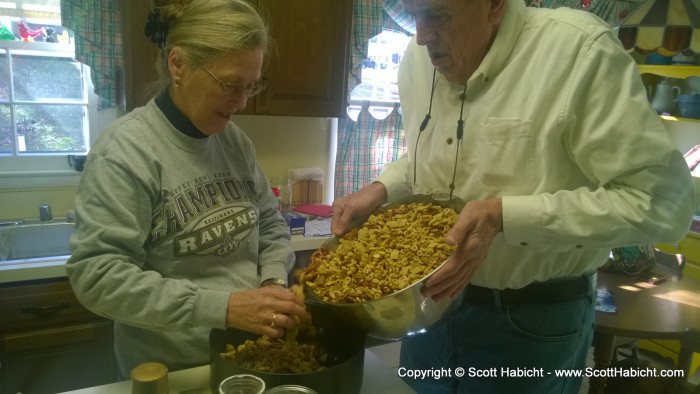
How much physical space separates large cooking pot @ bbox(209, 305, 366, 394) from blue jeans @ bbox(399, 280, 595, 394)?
26 cm

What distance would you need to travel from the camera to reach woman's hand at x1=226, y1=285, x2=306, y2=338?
1.00 m

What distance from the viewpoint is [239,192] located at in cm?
132

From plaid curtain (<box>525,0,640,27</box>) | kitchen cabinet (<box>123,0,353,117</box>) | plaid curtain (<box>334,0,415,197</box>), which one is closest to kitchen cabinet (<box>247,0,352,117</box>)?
kitchen cabinet (<box>123,0,353,117</box>)

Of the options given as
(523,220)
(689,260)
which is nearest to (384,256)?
(523,220)

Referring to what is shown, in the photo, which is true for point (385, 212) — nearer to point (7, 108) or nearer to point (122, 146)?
point (122, 146)

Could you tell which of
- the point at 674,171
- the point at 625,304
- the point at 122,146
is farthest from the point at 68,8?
the point at 625,304

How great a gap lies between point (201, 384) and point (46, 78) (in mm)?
2159

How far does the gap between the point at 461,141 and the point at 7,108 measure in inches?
Result: 92.8

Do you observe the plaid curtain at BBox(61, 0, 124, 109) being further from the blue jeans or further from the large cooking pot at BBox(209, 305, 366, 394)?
the blue jeans

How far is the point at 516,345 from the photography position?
1174mm

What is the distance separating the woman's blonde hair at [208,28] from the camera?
1151 millimetres

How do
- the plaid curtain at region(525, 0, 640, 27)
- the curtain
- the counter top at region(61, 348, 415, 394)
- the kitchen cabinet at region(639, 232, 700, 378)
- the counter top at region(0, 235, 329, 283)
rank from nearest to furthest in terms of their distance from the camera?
the counter top at region(61, 348, 415, 394)
the counter top at region(0, 235, 329, 283)
the curtain
the kitchen cabinet at region(639, 232, 700, 378)
the plaid curtain at region(525, 0, 640, 27)

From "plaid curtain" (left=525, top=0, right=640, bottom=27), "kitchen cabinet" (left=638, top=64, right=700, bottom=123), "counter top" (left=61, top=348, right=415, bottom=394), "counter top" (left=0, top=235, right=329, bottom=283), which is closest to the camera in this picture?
"counter top" (left=61, top=348, right=415, bottom=394)

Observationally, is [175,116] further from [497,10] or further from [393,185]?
[497,10]
